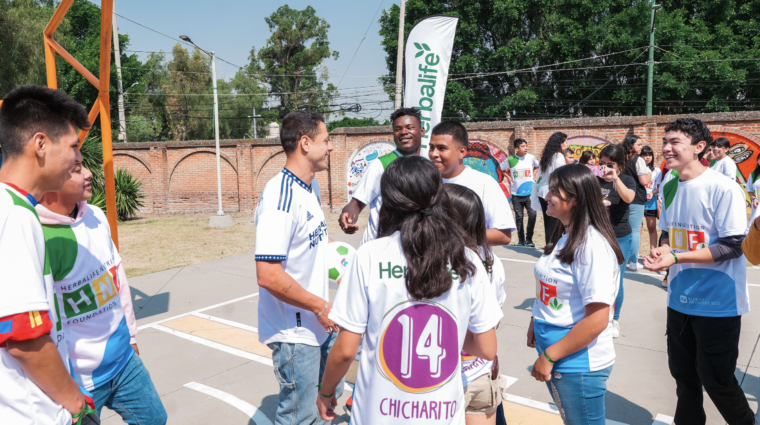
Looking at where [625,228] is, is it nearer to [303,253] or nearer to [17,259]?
[303,253]

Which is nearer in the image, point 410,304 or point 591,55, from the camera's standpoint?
point 410,304

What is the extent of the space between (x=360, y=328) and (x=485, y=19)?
102ft

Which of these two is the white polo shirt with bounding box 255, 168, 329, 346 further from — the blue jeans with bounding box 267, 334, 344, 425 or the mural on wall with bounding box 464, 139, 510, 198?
the mural on wall with bounding box 464, 139, 510, 198

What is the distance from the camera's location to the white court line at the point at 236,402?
3670 millimetres

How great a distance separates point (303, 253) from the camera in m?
2.62

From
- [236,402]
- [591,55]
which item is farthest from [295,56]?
[236,402]

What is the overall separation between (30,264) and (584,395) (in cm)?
228

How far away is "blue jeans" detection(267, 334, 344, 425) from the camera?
2.51 m

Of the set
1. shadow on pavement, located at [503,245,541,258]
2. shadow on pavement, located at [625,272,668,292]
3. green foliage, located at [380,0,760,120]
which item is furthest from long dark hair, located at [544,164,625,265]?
green foliage, located at [380,0,760,120]

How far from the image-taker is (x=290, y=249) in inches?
102

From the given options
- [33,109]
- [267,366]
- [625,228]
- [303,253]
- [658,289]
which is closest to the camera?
[33,109]

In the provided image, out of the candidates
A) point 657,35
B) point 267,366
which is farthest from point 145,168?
point 657,35

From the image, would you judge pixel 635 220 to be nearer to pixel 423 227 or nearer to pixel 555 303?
pixel 555 303

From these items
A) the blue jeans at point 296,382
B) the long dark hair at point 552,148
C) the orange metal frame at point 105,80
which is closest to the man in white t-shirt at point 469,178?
the blue jeans at point 296,382
